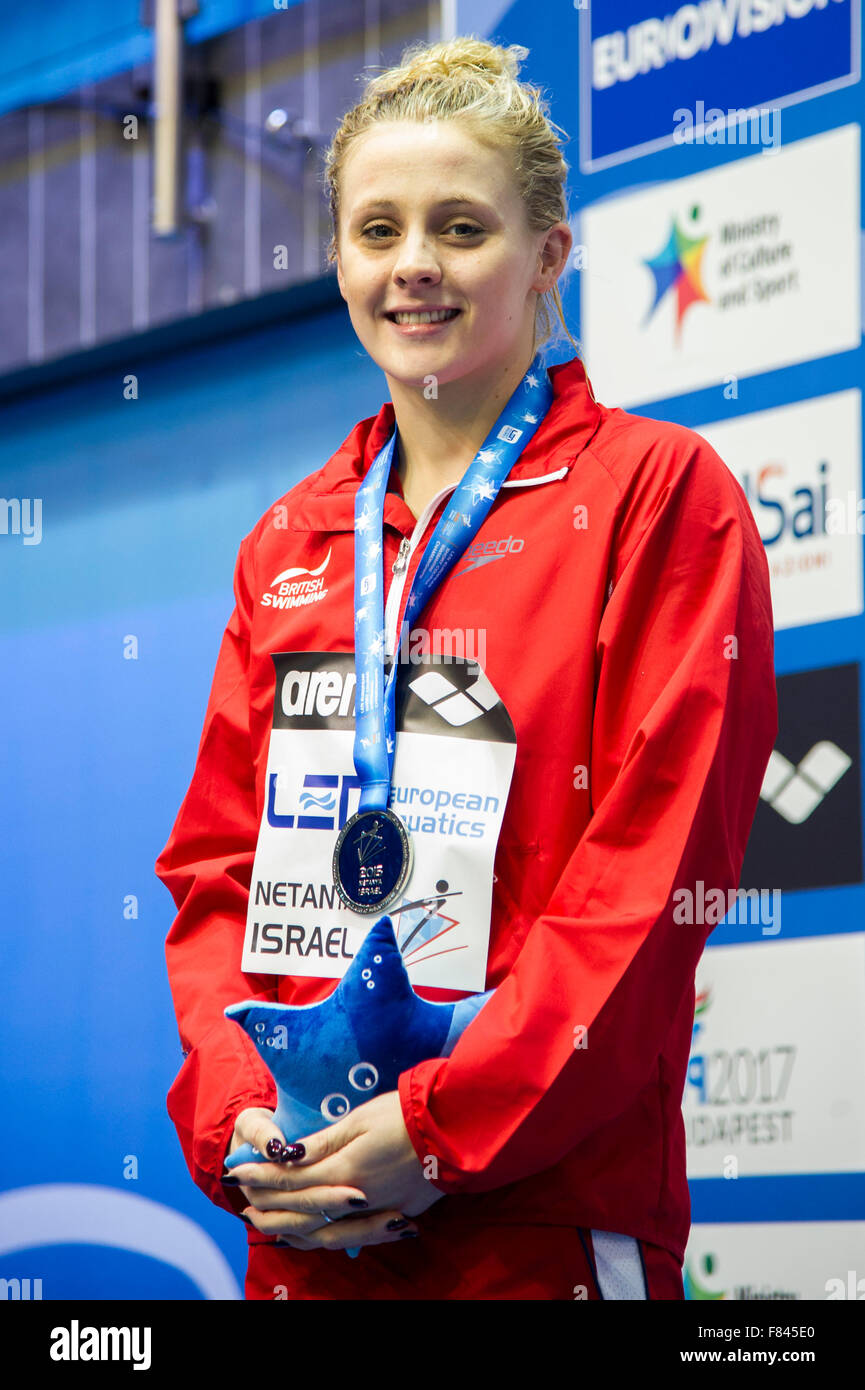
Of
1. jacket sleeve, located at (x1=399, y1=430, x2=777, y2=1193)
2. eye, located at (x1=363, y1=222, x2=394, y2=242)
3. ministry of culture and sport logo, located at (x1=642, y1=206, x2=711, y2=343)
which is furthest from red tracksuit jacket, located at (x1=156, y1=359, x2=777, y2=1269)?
ministry of culture and sport logo, located at (x1=642, y1=206, x2=711, y2=343)

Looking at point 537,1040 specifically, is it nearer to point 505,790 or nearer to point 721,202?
point 505,790

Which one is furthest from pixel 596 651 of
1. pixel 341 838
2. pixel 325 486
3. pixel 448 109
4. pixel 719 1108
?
pixel 719 1108

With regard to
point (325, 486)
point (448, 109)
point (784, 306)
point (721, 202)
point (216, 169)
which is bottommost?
point (325, 486)

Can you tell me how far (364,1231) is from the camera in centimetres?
139

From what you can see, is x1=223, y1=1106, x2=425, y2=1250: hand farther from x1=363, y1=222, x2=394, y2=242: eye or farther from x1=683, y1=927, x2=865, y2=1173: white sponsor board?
x1=683, y1=927, x2=865, y2=1173: white sponsor board

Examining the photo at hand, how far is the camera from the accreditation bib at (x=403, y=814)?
1473 mm

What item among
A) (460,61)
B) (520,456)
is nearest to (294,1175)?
(520,456)

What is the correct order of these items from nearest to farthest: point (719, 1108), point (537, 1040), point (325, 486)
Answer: point (537, 1040) < point (325, 486) < point (719, 1108)

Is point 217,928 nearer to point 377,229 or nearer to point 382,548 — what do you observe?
point 382,548

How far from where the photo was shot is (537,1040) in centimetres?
135

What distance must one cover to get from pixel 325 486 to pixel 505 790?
0.45m

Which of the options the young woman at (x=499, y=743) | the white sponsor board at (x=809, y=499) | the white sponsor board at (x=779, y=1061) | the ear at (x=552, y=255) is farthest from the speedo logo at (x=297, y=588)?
the white sponsor board at (x=779, y=1061)

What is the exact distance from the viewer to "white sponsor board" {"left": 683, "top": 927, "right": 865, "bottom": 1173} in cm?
230

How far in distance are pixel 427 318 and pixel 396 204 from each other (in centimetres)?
11
